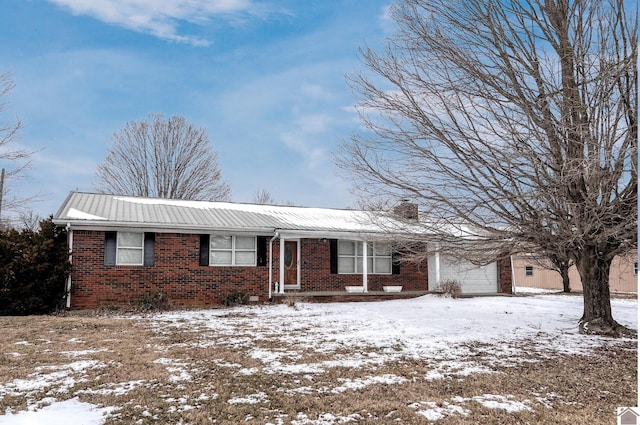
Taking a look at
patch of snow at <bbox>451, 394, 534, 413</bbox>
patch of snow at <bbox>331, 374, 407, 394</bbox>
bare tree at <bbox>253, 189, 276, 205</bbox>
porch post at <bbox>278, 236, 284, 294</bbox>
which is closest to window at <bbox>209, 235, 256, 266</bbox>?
porch post at <bbox>278, 236, 284, 294</bbox>

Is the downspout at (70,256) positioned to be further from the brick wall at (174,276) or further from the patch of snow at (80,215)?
the patch of snow at (80,215)

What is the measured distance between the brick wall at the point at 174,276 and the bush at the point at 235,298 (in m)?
0.28

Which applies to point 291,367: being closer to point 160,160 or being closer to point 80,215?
point 80,215

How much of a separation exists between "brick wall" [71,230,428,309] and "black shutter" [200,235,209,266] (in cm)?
15

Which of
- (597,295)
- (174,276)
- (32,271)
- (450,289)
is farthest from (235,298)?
(597,295)

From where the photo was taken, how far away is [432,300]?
16359 mm

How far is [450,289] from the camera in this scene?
1777 centimetres

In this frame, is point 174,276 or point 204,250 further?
point 204,250

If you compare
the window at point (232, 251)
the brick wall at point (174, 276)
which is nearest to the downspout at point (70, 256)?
the brick wall at point (174, 276)

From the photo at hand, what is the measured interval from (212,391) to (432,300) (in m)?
12.3

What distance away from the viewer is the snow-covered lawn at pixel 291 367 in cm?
467

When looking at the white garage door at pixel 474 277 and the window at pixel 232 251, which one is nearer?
the window at pixel 232 251

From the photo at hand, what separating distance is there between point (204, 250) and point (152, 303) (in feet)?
7.66

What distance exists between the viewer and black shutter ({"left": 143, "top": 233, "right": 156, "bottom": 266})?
1436 cm
